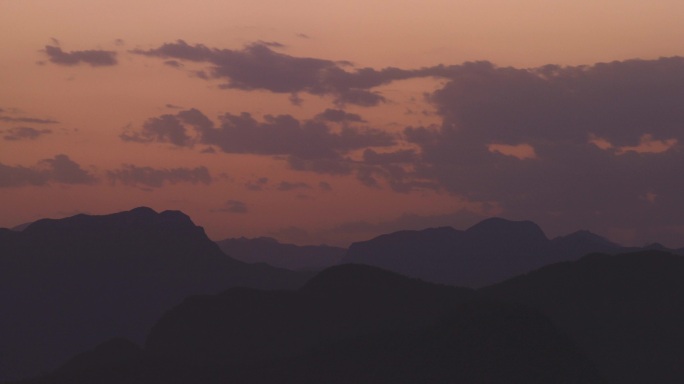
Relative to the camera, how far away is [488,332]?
12731 centimetres

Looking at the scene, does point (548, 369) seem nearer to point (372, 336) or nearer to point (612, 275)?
point (372, 336)

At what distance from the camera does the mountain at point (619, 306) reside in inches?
5989

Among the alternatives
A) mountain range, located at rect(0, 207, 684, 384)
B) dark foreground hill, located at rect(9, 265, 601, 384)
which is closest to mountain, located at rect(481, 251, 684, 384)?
mountain range, located at rect(0, 207, 684, 384)

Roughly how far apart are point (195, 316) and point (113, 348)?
1820 centimetres

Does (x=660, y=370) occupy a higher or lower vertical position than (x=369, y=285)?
lower

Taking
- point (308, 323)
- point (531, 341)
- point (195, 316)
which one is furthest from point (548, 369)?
point (195, 316)

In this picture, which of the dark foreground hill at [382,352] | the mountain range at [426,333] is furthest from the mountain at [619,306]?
the dark foreground hill at [382,352]

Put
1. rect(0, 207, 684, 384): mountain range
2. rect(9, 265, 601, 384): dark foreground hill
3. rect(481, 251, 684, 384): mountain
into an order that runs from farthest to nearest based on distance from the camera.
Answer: rect(481, 251, 684, 384): mountain, rect(0, 207, 684, 384): mountain range, rect(9, 265, 601, 384): dark foreground hill

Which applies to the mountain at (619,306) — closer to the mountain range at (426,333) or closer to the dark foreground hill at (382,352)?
the mountain range at (426,333)

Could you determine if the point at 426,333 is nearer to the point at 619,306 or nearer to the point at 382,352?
the point at 382,352

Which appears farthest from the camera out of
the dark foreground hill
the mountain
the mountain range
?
the mountain

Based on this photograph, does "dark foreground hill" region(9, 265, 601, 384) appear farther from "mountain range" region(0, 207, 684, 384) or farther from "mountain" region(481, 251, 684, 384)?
"mountain" region(481, 251, 684, 384)

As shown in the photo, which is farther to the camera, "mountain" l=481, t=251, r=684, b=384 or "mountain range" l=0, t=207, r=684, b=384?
"mountain" l=481, t=251, r=684, b=384

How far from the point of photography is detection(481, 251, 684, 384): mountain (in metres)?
152
